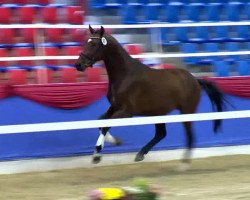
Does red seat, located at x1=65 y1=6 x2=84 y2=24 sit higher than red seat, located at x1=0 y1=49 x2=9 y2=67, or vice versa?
red seat, located at x1=65 y1=6 x2=84 y2=24

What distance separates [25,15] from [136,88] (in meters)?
3.56

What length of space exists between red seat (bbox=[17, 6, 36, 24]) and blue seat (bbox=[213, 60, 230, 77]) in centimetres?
390

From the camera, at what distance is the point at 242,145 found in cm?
1187

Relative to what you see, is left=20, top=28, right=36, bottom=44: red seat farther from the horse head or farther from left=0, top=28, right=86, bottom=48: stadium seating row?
the horse head

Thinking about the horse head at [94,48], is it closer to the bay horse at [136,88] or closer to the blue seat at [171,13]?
the bay horse at [136,88]

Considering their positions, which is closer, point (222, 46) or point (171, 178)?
point (171, 178)

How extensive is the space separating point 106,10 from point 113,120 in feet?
17.7

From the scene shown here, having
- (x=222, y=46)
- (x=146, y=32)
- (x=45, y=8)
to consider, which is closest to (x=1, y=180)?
(x=45, y=8)

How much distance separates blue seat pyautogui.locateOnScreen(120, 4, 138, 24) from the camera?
13414 millimetres

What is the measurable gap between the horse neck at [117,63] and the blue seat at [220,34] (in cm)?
459

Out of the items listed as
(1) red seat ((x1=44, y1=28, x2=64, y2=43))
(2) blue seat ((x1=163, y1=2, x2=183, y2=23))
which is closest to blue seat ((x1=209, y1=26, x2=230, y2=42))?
(2) blue seat ((x1=163, y1=2, x2=183, y2=23))

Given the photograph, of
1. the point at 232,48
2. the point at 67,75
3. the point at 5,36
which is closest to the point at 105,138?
the point at 67,75

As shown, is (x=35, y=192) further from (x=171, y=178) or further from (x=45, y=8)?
(x=45, y=8)

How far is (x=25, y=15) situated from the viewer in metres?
12.1
